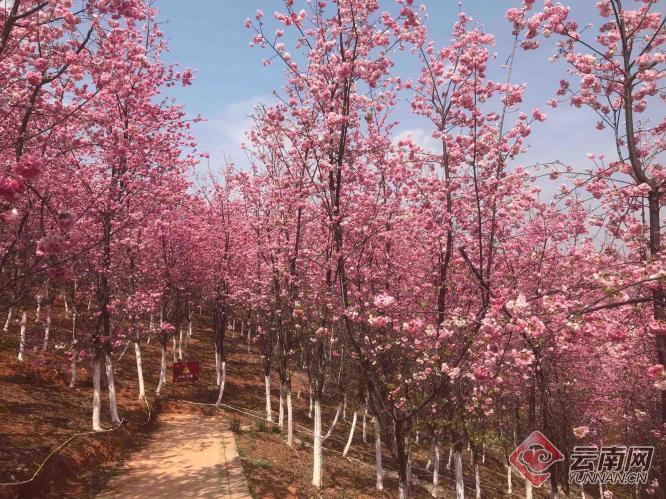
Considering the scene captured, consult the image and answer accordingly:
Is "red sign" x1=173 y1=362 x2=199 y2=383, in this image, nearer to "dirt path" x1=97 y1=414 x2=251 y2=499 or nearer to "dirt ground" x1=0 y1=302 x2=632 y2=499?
"dirt ground" x1=0 y1=302 x2=632 y2=499

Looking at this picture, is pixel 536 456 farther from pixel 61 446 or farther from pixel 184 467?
pixel 61 446

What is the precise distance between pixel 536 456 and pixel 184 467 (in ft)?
33.4

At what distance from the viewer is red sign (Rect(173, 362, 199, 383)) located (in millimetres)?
22016

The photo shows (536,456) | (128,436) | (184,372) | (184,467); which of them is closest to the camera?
(536,456)

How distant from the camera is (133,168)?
15430mm

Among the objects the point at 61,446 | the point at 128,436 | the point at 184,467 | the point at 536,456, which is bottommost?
the point at 184,467

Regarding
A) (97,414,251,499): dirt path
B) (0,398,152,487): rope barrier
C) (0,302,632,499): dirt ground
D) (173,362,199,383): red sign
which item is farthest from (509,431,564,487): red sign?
(173,362,199,383): red sign

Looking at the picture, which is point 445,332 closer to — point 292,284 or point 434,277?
point 434,277

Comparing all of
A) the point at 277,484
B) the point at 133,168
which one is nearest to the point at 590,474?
the point at 277,484

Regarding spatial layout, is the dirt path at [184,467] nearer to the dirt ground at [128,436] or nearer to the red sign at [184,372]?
the dirt ground at [128,436]

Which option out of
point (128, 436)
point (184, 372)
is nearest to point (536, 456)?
point (128, 436)

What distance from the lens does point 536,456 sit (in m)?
10.8

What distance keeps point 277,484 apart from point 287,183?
8993mm

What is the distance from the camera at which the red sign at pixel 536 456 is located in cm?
954
